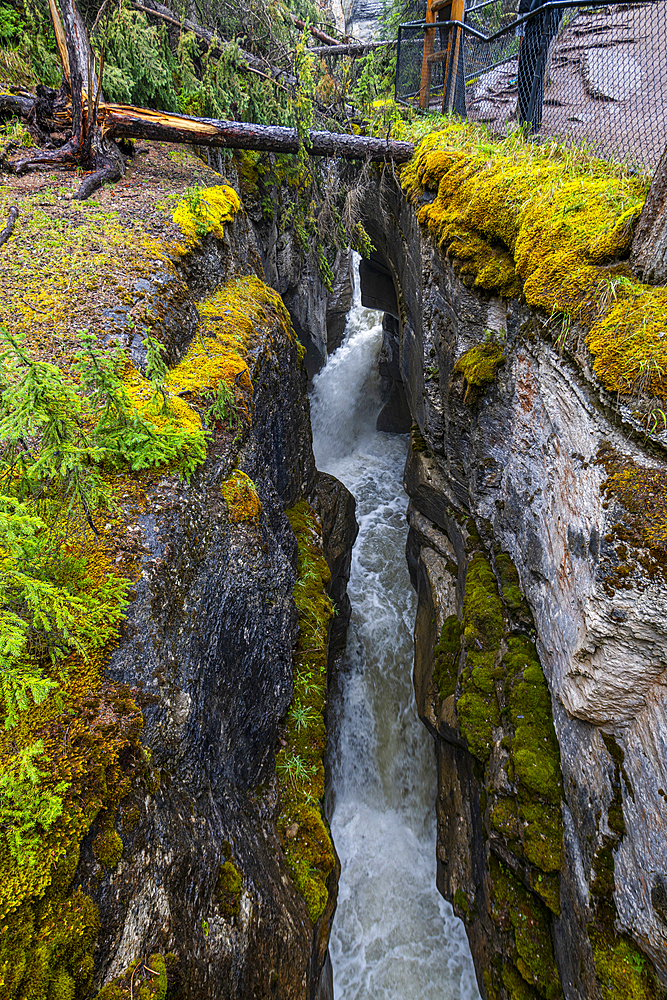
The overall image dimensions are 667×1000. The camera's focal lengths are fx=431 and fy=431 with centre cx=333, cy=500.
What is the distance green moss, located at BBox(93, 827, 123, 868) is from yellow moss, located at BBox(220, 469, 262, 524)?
2.51m

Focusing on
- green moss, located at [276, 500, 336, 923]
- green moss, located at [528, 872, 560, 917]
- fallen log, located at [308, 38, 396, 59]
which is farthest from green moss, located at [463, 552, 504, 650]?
fallen log, located at [308, 38, 396, 59]

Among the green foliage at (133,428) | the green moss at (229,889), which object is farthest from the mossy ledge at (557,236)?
the green moss at (229,889)

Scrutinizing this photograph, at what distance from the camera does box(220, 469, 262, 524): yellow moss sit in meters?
4.30

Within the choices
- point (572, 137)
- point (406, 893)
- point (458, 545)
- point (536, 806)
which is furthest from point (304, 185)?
point (406, 893)

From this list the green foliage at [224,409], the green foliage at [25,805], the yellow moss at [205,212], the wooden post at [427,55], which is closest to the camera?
the green foliage at [25,805]

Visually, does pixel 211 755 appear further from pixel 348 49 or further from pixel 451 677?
pixel 348 49

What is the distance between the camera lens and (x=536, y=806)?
4.12 metres

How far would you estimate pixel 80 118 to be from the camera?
6.41 metres

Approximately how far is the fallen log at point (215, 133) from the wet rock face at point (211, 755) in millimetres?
4370

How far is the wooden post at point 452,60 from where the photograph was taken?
7.89 meters

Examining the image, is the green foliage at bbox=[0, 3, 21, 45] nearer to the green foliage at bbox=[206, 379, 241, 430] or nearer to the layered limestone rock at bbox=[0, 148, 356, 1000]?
the layered limestone rock at bbox=[0, 148, 356, 1000]

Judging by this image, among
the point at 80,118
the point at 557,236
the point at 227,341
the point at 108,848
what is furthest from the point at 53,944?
the point at 80,118

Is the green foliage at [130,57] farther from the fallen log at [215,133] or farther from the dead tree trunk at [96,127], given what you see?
the fallen log at [215,133]

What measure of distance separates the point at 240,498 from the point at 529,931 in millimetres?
5117
